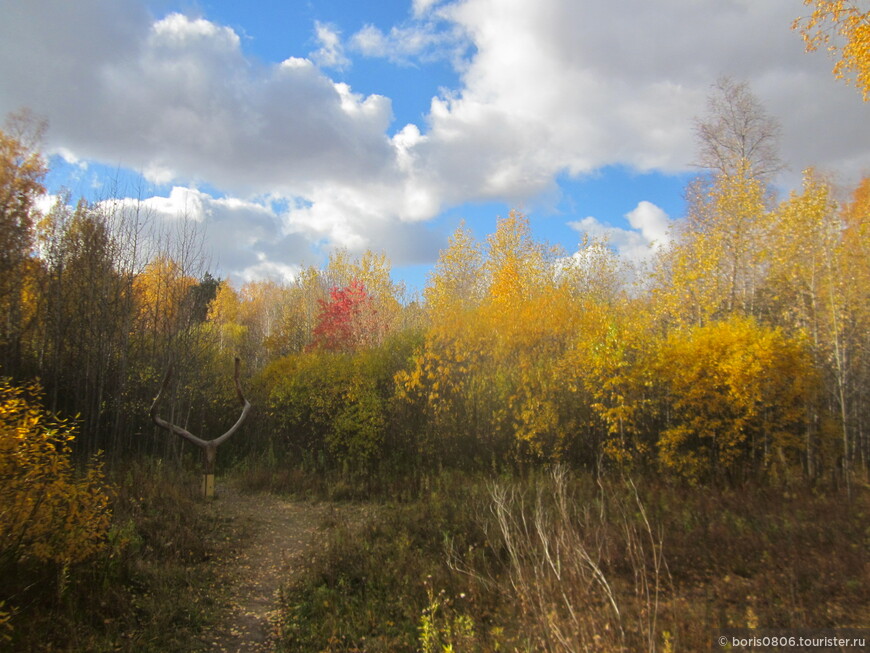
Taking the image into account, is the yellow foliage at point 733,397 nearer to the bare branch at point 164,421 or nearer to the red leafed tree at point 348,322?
the bare branch at point 164,421

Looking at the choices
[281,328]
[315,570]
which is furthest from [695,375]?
[281,328]

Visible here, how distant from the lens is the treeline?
9531 mm

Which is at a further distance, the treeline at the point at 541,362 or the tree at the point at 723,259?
the tree at the point at 723,259

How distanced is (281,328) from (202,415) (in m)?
17.9

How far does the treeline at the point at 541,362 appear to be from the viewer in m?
9.53

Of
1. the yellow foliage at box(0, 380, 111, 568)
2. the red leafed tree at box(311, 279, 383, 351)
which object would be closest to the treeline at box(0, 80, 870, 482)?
the yellow foliage at box(0, 380, 111, 568)

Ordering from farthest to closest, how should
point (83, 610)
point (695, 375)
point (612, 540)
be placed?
point (695, 375), point (612, 540), point (83, 610)

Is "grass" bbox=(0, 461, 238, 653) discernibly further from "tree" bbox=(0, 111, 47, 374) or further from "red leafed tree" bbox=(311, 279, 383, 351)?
"red leafed tree" bbox=(311, 279, 383, 351)

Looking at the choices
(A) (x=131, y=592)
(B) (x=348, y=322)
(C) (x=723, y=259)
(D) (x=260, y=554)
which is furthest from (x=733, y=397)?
(B) (x=348, y=322)

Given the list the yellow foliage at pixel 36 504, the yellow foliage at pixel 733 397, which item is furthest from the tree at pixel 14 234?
the yellow foliage at pixel 733 397

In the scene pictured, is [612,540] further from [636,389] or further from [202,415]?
[202,415]

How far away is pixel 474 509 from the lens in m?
8.60

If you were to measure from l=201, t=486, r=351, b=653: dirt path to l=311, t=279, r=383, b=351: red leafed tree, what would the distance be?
12739 millimetres

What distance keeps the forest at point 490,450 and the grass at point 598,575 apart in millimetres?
46
